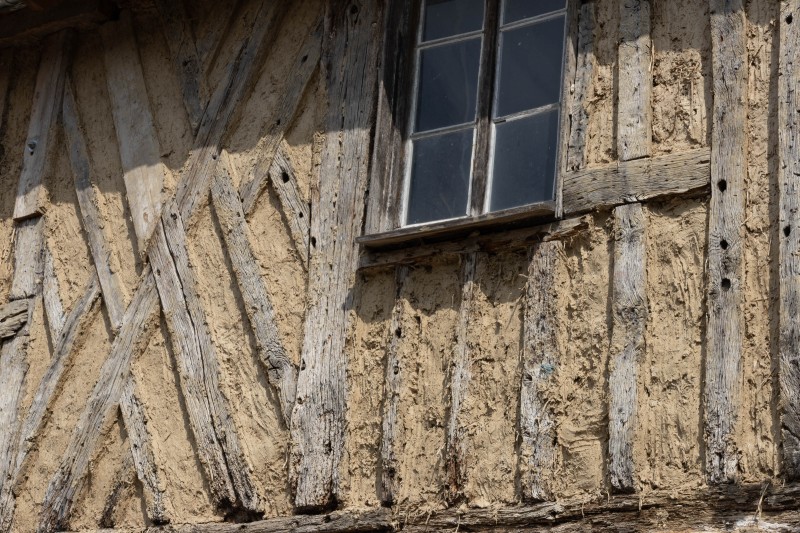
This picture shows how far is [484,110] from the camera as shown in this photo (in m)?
6.79

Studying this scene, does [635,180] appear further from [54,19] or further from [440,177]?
[54,19]

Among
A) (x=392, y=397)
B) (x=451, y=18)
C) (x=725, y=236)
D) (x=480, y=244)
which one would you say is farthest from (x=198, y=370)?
(x=725, y=236)

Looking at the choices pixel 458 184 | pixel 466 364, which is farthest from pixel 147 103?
pixel 466 364

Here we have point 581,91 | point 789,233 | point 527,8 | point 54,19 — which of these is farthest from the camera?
point 54,19

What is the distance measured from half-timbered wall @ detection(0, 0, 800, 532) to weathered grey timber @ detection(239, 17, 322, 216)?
16 millimetres

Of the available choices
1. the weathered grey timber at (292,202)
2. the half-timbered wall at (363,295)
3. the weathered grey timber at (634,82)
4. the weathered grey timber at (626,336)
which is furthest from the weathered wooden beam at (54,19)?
the weathered grey timber at (626,336)

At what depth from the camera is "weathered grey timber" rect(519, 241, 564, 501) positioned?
5.96m

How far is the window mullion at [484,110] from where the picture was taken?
6621 millimetres

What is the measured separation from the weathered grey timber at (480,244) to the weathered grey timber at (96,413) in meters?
1.18

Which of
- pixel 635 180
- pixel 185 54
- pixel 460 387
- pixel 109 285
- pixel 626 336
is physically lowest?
pixel 460 387

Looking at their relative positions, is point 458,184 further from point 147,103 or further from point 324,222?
point 147,103

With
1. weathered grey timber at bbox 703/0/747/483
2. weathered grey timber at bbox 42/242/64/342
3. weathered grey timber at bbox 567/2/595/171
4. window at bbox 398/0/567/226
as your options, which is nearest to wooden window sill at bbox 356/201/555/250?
window at bbox 398/0/567/226

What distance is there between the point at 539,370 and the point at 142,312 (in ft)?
6.84

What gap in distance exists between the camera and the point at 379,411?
6.44 m
